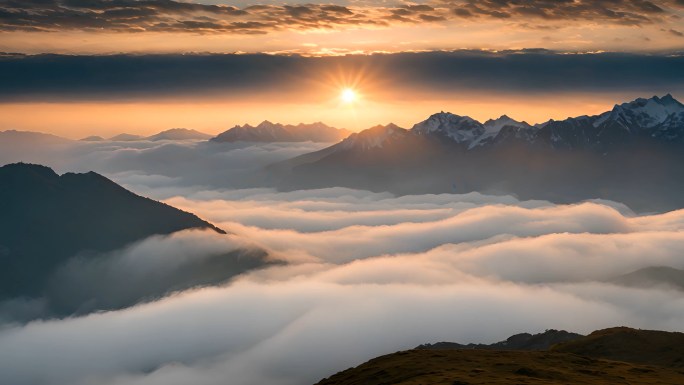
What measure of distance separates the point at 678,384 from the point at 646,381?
5738 mm

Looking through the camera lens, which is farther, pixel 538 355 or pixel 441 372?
pixel 538 355

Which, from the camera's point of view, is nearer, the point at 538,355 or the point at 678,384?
the point at 678,384

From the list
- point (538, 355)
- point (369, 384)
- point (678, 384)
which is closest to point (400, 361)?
point (369, 384)

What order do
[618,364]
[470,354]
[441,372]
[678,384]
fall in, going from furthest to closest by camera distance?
[470,354] → [618,364] → [441,372] → [678,384]

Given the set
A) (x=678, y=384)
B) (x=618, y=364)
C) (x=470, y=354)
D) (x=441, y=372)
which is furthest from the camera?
(x=470, y=354)

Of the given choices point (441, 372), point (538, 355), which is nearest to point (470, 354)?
point (538, 355)

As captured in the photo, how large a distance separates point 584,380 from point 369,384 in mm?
40782

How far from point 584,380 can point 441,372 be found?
26.3 metres

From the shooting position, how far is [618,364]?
17425 cm

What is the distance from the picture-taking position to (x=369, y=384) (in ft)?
534

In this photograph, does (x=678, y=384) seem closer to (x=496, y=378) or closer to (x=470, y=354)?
(x=496, y=378)

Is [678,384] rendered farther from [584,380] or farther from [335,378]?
[335,378]

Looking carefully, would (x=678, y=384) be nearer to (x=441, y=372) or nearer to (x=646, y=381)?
(x=646, y=381)

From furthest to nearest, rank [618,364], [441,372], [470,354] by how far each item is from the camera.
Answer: [470,354] < [618,364] < [441,372]
